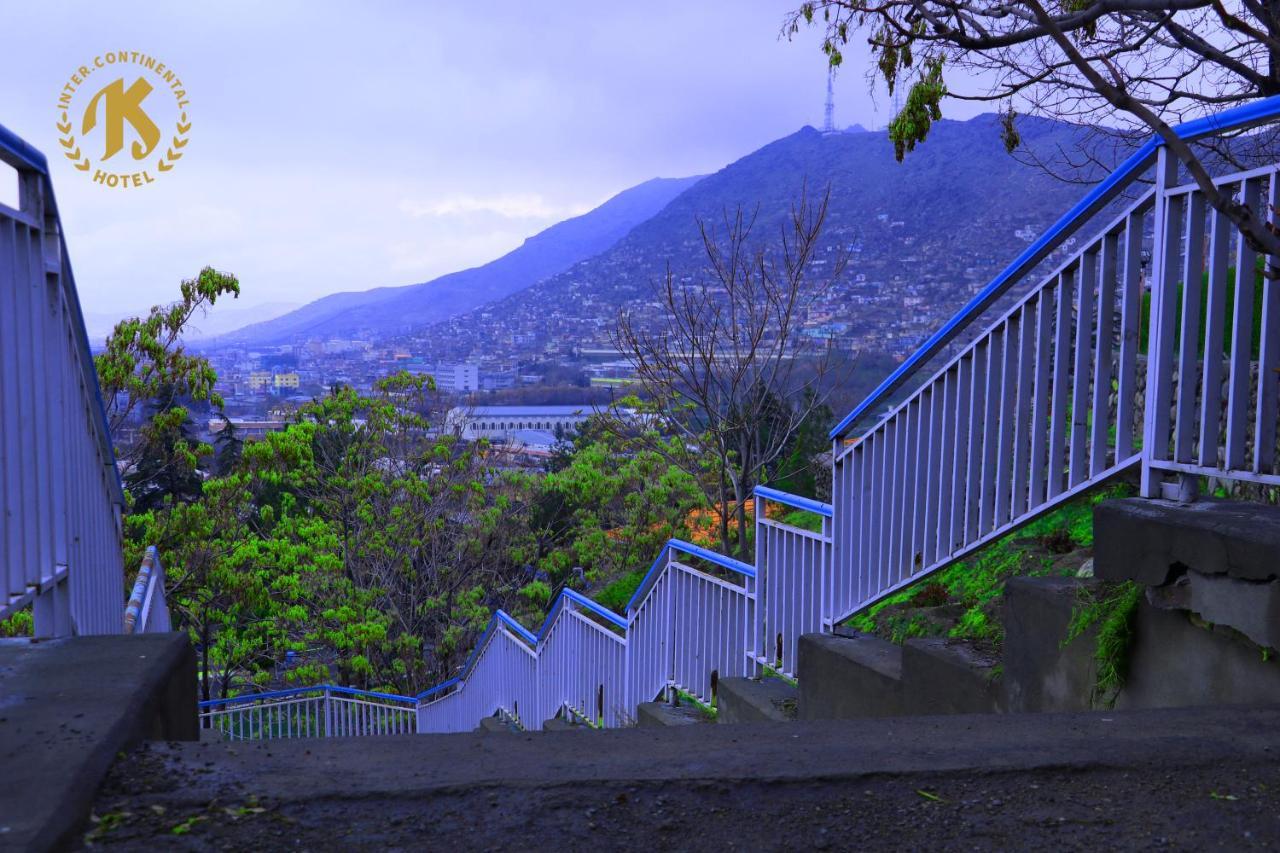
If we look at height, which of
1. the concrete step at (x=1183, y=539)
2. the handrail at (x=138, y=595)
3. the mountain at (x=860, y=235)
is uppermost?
the mountain at (x=860, y=235)

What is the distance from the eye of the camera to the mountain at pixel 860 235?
18906 millimetres

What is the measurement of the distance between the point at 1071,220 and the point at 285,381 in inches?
1507

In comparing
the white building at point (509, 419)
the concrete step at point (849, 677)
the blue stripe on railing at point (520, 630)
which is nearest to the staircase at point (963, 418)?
the concrete step at point (849, 677)

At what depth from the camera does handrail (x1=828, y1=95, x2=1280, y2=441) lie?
321cm

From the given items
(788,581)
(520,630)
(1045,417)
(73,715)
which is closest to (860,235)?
(520,630)

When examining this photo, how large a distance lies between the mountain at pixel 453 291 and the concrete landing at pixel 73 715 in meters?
75.4

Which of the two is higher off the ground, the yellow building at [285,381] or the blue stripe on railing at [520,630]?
the yellow building at [285,381]

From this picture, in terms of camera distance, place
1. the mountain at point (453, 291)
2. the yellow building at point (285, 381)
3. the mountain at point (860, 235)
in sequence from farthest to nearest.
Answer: the mountain at point (453, 291) → the yellow building at point (285, 381) → the mountain at point (860, 235)

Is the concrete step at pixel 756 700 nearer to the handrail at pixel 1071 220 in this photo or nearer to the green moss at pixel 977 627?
the green moss at pixel 977 627

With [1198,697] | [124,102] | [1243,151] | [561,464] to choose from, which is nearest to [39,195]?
[1198,697]

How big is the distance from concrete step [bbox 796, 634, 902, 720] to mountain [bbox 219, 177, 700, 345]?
2906 inches

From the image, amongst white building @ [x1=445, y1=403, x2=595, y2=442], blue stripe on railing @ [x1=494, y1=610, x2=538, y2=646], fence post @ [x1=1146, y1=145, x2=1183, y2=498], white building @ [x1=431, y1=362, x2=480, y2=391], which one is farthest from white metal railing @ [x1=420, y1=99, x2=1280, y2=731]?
white building @ [x1=431, y1=362, x2=480, y2=391]

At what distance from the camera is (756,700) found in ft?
19.3

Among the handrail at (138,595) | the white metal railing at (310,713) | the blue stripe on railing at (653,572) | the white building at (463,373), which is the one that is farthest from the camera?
the white building at (463,373)
